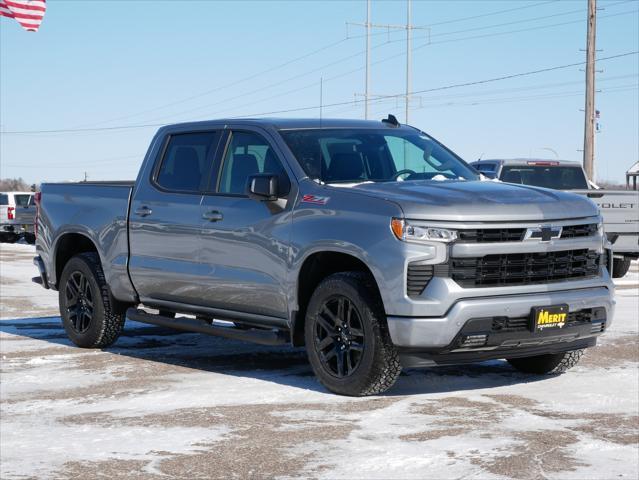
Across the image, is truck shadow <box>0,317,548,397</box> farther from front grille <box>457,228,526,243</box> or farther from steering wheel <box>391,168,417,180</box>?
steering wheel <box>391,168,417,180</box>

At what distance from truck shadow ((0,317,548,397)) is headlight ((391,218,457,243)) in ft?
3.95

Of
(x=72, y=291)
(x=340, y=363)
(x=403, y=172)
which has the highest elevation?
(x=403, y=172)

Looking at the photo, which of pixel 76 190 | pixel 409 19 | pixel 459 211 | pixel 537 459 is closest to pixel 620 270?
pixel 76 190

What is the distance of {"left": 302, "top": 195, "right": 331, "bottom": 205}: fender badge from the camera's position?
823 cm

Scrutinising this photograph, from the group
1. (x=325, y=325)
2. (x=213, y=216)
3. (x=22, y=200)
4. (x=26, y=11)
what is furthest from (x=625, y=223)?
(x=22, y=200)

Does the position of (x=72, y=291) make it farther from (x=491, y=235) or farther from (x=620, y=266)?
(x=620, y=266)

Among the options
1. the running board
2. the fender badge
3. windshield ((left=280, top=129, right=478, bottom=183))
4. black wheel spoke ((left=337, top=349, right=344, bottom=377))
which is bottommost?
black wheel spoke ((left=337, top=349, right=344, bottom=377))

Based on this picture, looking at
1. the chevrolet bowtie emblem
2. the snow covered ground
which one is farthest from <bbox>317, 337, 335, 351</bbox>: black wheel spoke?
the chevrolet bowtie emblem

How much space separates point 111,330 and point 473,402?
12.9 ft

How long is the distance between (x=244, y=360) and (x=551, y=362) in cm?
256

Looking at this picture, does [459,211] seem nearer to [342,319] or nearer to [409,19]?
[342,319]

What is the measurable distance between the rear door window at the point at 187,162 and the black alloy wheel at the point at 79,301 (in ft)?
4.61

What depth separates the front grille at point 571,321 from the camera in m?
7.68

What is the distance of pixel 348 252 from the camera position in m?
7.95
